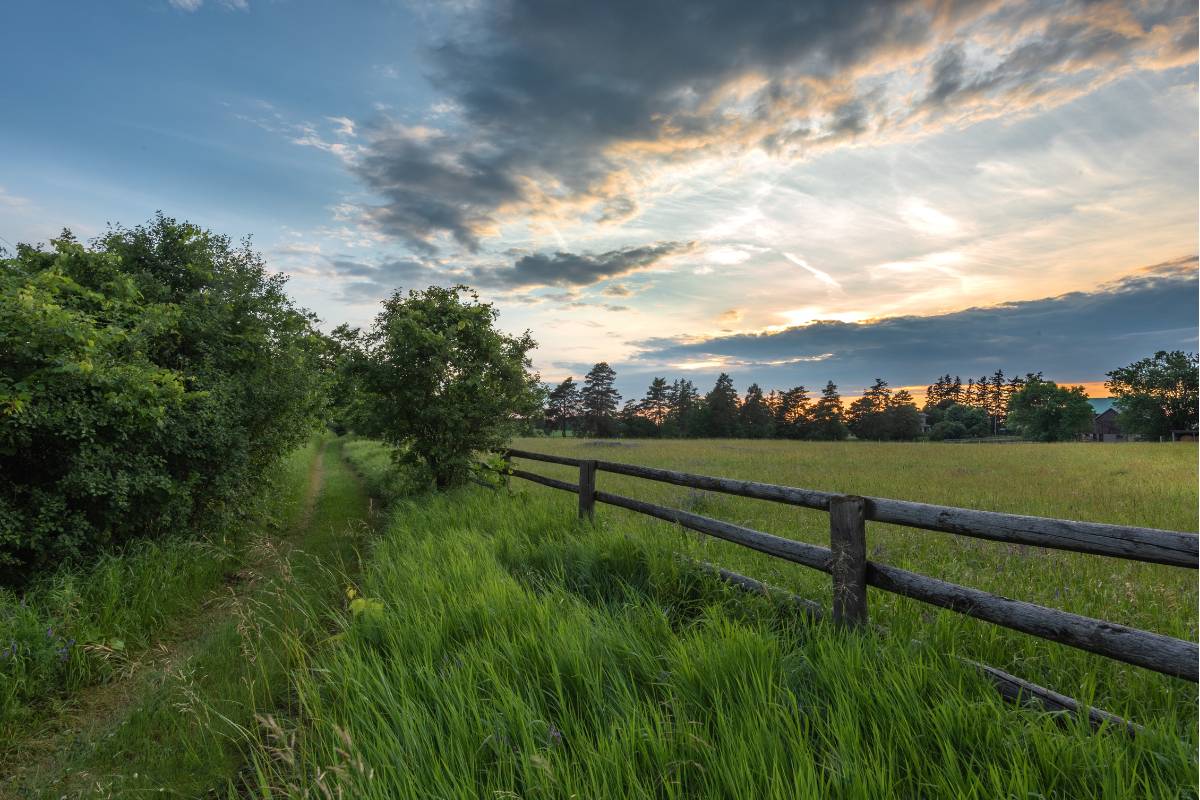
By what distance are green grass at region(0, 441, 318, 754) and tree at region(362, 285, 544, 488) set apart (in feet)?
15.4

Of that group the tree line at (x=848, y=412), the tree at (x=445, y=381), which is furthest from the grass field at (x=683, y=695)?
the tree line at (x=848, y=412)

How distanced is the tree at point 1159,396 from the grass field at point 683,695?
110 meters

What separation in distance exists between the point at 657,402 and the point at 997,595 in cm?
12097

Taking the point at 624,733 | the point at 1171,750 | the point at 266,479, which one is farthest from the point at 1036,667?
the point at 266,479

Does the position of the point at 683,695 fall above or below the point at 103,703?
above

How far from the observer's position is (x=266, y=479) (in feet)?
37.6

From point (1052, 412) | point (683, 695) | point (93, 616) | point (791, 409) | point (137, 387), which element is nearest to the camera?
point (683, 695)

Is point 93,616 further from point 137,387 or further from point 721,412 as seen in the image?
point 721,412

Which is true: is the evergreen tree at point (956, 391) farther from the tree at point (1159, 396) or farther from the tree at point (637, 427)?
the tree at point (637, 427)

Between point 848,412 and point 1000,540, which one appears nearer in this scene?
point 1000,540

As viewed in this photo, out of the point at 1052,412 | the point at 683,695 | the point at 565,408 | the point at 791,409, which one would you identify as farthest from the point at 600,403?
the point at 683,695

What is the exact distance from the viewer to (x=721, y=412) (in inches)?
4166

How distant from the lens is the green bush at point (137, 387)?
6.34 m

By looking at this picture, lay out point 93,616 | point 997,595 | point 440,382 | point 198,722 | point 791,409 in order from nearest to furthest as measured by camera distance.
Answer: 1. point 997,595
2. point 198,722
3. point 93,616
4. point 440,382
5. point 791,409
